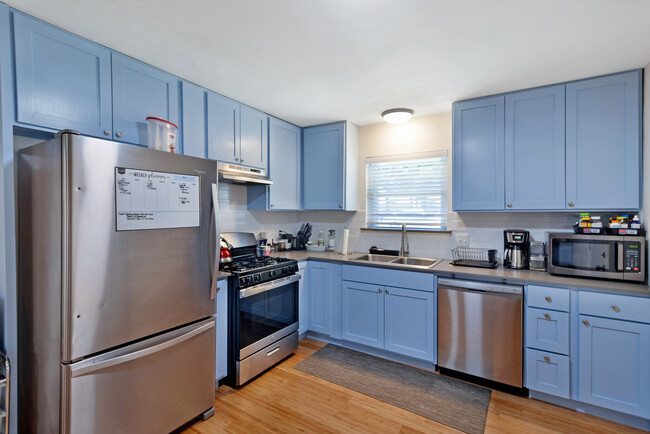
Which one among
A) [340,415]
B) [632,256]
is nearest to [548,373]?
[632,256]

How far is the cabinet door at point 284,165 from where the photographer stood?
333 cm

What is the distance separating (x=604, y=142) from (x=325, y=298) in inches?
106

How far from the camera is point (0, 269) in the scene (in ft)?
5.29

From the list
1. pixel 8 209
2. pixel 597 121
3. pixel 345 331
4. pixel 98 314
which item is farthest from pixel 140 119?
pixel 597 121

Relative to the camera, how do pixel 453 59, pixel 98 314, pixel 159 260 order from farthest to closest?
pixel 453 59 < pixel 159 260 < pixel 98 314

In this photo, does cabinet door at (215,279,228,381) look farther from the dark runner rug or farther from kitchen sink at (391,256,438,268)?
kitchen sink at (391,256,438,268)

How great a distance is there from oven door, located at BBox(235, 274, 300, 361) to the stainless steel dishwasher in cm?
136

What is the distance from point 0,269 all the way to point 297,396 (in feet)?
6.50

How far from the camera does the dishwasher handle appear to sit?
232 cm

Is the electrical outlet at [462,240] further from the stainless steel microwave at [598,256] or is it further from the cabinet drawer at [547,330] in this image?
the cabinet drawer at [547,330]

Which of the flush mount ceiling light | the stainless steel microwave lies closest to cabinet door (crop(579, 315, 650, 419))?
the stainless steel microwave

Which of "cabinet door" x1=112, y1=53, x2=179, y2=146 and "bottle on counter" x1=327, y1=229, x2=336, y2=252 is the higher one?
"cabinet door" x1=112, y1=53, x2=179, y2=146

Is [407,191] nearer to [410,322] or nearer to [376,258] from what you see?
[376,258]

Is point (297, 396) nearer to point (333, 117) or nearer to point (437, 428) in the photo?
point (437, 428)
